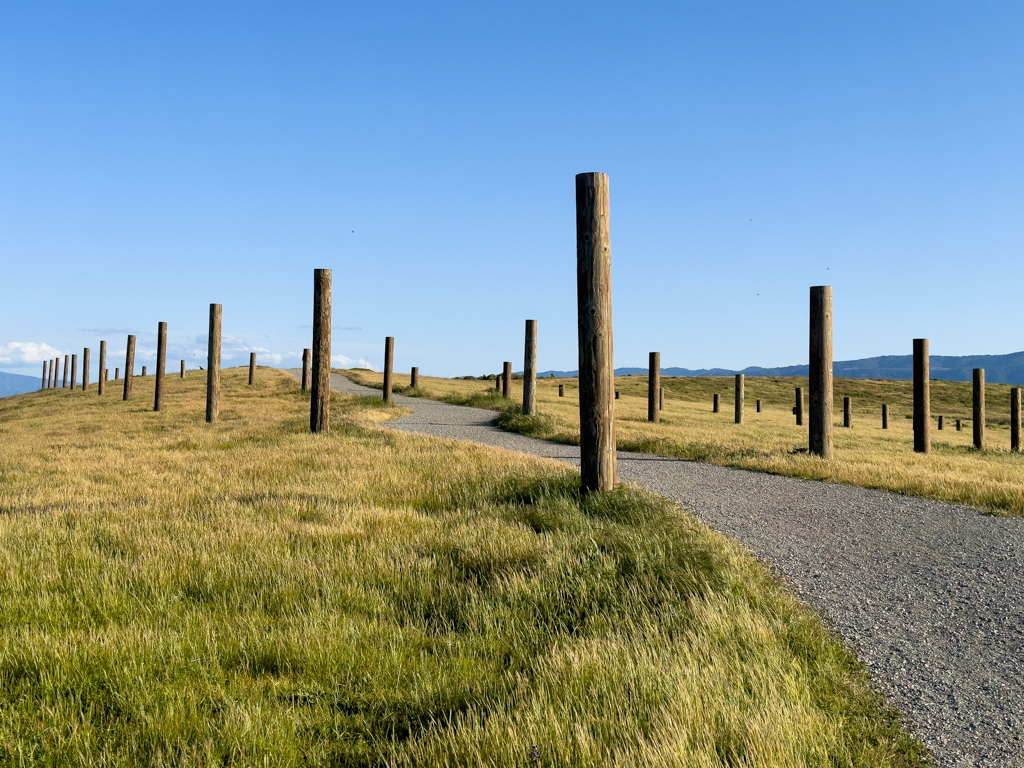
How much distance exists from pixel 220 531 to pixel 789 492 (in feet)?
24.2

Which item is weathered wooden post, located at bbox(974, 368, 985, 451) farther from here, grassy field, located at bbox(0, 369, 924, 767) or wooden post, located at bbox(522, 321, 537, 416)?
grassy field, located at bbox(0, 369, 924, 767)

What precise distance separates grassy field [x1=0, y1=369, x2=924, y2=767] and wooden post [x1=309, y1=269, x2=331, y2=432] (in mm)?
9214

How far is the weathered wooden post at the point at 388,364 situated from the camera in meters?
27.9

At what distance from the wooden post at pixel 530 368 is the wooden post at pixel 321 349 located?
6454 mm

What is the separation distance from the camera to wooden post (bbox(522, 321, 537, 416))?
22.3 metres

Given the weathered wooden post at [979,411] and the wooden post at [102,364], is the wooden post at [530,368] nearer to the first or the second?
the weathered wooden post at [979,411]

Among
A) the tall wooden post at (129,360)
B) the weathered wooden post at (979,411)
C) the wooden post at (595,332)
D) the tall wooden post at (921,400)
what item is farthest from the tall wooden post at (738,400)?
the tall wooden post at (129,360)

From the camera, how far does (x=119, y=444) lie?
16.6m

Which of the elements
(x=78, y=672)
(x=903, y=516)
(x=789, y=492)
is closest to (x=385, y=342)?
(x=789, y=492)

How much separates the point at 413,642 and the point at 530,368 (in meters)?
→ 18.9

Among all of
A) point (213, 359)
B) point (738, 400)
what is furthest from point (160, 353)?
point (738, 400)

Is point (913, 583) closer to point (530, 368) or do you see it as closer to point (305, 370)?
point (530, 368)

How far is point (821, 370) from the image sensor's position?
1433 cm

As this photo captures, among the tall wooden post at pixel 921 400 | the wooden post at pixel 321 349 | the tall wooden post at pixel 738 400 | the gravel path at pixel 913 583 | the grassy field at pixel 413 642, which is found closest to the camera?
the grassy field at pixel 413 642
